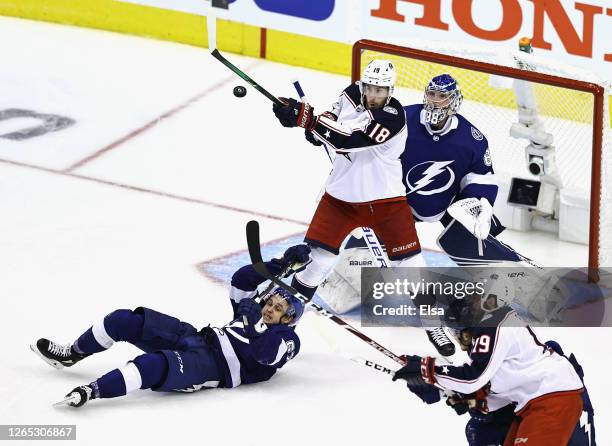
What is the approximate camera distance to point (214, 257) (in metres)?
6.89

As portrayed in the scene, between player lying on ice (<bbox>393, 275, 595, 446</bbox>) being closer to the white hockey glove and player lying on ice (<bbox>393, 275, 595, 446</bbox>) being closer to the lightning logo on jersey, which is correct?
the white hockey glove

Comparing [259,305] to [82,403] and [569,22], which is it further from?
[569,22]

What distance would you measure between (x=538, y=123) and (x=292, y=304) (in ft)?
6.78

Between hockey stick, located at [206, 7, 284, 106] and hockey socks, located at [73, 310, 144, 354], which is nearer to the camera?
hockey socks, located at [73, 310, 144, 354]

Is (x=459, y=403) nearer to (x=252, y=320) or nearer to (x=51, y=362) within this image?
(x=252, y=320)

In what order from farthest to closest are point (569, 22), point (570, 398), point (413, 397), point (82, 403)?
point (569, 22) → point (413, 397) → point (82, 403) → point (570, 398)

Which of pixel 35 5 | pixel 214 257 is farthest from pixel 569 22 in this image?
pixel 35 5

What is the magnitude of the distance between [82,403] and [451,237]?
196 centimetres

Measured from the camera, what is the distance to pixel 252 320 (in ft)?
17.5

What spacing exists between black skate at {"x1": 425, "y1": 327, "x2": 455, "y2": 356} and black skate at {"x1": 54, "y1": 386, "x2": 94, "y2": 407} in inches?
57.5

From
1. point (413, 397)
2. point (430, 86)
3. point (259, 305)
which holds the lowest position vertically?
point (413, 397)

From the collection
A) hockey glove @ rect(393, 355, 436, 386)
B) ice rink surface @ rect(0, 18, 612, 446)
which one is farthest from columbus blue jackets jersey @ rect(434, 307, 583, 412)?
ice rink surface @ rect(0, 18, 612, 446)

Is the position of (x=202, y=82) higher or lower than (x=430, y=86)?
lower

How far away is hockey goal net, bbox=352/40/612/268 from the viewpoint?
6.52 m
